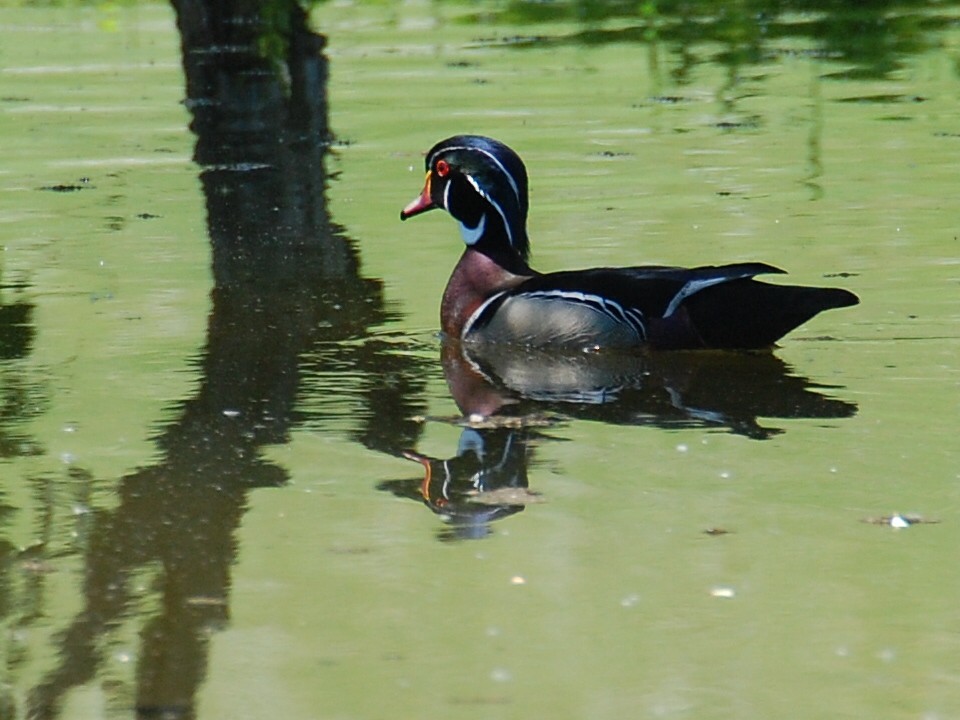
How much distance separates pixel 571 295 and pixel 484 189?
0.97m

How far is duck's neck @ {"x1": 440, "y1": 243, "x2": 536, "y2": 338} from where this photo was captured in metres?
9.16

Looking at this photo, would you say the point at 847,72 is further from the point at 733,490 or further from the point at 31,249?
the point at 733,490

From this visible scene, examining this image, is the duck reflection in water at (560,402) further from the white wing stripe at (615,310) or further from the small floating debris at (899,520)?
the small floating debris at (899,520)

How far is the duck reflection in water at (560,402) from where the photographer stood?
21.9ft

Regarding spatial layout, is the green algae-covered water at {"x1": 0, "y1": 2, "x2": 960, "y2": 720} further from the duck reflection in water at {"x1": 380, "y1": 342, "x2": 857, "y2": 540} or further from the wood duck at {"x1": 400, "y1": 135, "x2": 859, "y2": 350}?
the wood duck at {"x1": 400, "y1": 135, "x2": 859, "y2": 350}

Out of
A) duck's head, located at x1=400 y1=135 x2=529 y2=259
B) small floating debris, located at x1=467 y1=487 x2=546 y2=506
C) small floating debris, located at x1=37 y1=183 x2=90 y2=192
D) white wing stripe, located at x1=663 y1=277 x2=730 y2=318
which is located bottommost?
small floating debris, located at x1=37 y1=183 x2=90 y2=192

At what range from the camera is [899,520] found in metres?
6.16

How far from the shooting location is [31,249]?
11336 mm

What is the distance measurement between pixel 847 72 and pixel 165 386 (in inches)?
407

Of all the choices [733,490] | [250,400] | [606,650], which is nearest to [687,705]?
[606,650]

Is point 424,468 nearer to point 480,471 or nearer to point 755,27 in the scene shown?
point 480,471

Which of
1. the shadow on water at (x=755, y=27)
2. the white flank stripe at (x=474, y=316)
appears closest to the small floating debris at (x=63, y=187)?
the white flank stripe at (x=474, y=316)

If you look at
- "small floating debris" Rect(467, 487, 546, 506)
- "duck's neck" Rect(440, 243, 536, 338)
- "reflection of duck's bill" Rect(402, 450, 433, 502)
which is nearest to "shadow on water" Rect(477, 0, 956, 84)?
"duck's neck" Rect(440, 243, 536, 338)

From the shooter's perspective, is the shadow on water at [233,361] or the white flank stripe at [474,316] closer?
the shadow on water at [233,361]
